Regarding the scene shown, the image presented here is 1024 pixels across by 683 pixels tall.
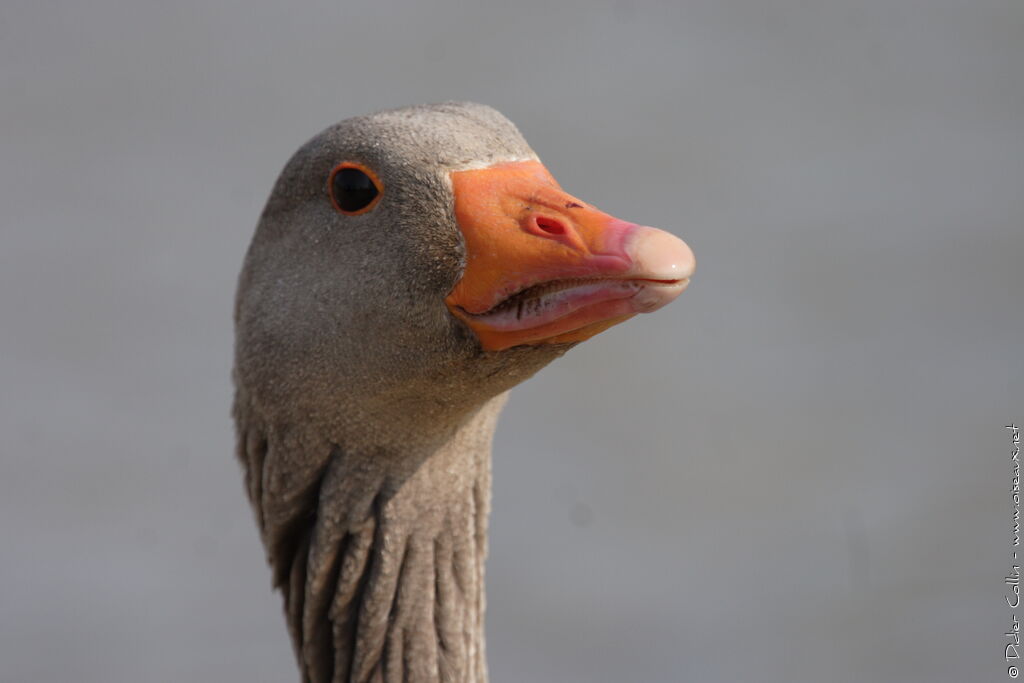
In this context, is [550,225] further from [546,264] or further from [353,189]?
[353,189]

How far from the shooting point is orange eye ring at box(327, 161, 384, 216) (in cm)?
278

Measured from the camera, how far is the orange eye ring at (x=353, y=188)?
278 centimetres

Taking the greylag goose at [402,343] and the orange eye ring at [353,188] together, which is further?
the orange eye ring at [353,188]

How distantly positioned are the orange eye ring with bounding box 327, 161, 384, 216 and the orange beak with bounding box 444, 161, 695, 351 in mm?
222

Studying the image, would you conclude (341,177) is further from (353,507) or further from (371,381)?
(353,507)

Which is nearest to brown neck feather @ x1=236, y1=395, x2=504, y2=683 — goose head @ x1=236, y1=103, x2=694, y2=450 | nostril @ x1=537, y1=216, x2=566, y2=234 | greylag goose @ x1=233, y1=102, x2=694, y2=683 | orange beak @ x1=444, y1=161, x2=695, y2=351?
greylag goose @ x1=233, y1=102, x2=694, y2=683

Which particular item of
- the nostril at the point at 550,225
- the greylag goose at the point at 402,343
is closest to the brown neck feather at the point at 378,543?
the greylag goose at the point at 402,343

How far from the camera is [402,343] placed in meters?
2.71

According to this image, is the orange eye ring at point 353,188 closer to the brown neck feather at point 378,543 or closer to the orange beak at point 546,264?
the orange beak at point 546,264

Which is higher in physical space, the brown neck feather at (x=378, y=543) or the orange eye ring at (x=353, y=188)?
the orange eye ring at (x=353, y=188)

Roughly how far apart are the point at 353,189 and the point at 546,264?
63cm

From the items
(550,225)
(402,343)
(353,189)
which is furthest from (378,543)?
(550,225)

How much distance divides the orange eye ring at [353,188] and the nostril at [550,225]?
446mm

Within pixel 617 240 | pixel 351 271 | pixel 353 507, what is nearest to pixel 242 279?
pixel 351 271
